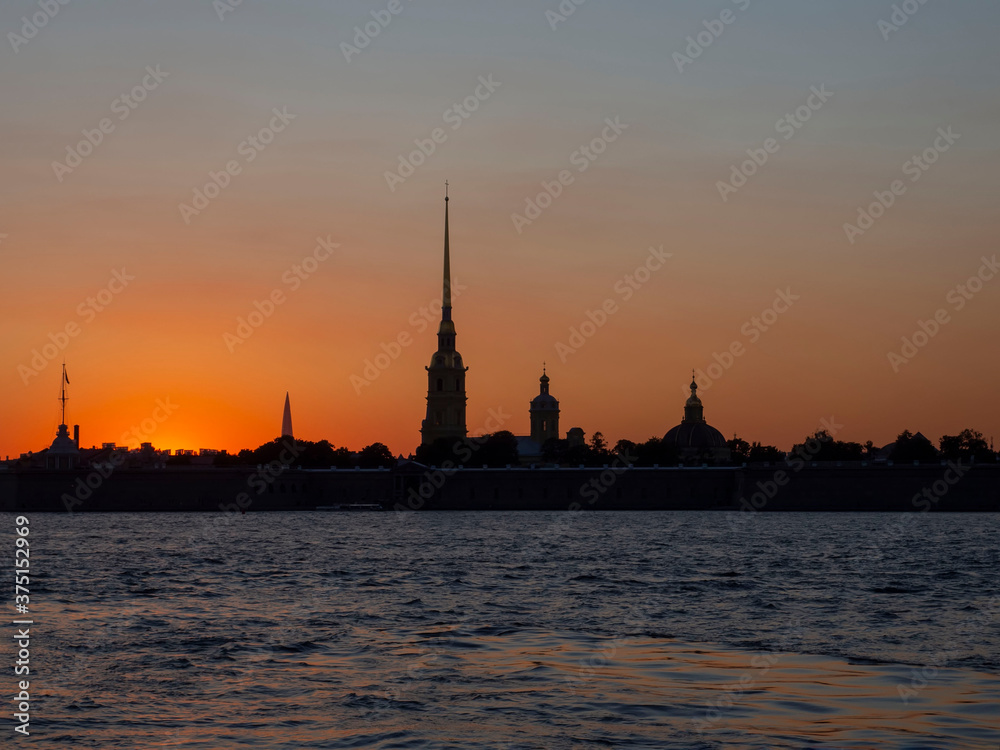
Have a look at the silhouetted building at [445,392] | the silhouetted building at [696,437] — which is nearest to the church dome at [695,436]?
the silhouetted building at [696,437]

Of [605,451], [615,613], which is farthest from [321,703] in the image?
[605,451]

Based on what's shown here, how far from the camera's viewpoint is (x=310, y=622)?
23.9 meters

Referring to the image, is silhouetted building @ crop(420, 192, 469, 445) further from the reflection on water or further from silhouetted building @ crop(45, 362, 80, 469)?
the reflection on water

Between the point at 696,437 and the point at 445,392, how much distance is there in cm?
3294

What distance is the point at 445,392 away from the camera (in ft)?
504

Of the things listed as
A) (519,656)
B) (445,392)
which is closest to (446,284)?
(445,392)

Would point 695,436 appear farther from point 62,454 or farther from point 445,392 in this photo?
point 62,454

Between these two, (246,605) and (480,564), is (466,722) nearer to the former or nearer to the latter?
(246,605)

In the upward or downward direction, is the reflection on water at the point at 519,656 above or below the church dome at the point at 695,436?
below

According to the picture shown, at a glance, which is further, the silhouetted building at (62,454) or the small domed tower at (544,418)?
the small domed tower at (544,418)

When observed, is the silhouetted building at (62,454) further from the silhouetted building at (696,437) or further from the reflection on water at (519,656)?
the reflection on water at (519,656)

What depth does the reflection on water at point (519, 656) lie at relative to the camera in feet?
47.7

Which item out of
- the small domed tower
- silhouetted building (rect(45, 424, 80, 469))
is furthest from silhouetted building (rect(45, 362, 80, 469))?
the small domed tower

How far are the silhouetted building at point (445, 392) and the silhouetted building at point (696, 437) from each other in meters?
25.1
